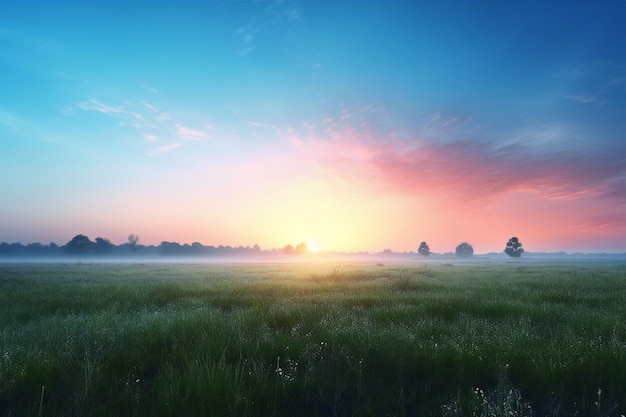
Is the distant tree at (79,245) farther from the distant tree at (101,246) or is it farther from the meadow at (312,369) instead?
the meadow at (312,369)

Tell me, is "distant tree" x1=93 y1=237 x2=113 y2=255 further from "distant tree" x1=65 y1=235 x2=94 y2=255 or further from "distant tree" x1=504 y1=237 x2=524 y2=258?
"distant tree" x1=504 y1=237 x2=524 y2=258

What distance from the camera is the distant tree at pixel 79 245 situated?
162 metres

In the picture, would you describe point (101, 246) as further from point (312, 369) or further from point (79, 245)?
point (312, 369)

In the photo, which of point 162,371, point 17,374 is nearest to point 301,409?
point 162,371

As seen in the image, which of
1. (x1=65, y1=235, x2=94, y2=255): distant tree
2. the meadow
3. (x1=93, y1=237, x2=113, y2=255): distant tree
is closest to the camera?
the meadow

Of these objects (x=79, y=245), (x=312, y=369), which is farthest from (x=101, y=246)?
(x=312, y=369)

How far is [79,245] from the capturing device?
536ft

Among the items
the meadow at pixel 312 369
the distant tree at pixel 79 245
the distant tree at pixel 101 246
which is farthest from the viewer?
the distant tree at pixel 101 246

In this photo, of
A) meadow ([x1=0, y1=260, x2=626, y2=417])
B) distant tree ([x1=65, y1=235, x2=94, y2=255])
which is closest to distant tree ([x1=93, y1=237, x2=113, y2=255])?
distant tree ([x1=65, y1=235, x2=94, y2=255])

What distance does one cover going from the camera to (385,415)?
3.88 metres

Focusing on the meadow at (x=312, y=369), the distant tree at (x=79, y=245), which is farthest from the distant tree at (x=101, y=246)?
the meadow at (x=312, y=369)

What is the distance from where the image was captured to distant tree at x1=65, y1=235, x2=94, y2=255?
532ft

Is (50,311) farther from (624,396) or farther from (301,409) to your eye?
(624,396)

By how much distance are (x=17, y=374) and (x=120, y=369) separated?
121 centimetres
